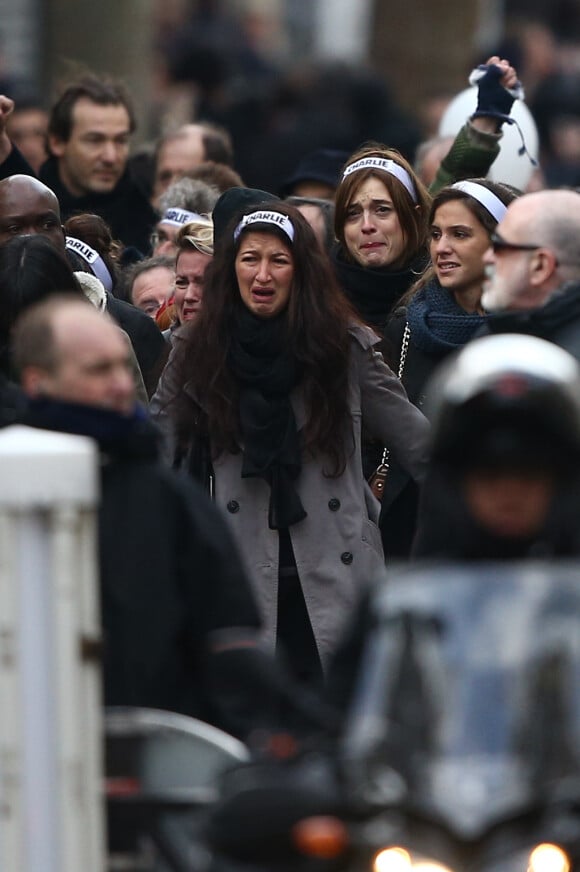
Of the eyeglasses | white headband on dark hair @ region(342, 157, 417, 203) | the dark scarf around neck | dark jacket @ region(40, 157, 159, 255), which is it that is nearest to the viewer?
the eyeglasses

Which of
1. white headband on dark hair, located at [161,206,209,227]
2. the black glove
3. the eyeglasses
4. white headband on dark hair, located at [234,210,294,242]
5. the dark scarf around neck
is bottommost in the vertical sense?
the dark scarf around neck

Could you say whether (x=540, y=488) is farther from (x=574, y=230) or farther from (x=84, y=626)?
(x=574, y=230)

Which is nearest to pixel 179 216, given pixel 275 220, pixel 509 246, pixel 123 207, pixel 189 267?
pixel 189 267

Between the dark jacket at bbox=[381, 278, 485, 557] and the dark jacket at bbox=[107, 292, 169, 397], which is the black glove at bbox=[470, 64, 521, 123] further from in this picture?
the dark jacket at bbox=[107, 292, 169, 397]

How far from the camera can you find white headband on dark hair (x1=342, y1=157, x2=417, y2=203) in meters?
8.84

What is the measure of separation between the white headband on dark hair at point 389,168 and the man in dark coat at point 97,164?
6.19 ft

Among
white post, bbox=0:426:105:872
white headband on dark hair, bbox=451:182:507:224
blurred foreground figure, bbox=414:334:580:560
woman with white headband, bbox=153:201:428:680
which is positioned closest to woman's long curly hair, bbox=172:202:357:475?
woman with white headband, bbox=153:201:428:680

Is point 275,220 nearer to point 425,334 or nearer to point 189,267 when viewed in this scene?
point 425,334

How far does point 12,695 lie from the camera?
4.96 metres

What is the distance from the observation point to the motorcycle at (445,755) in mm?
4223

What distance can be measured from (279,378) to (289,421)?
0.13m

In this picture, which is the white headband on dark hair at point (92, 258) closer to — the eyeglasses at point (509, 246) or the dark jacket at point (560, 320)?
the eyeglasses at point (509, 246)

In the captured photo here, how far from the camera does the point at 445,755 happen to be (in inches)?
171

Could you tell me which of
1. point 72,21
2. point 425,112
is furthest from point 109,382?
point 72,21
